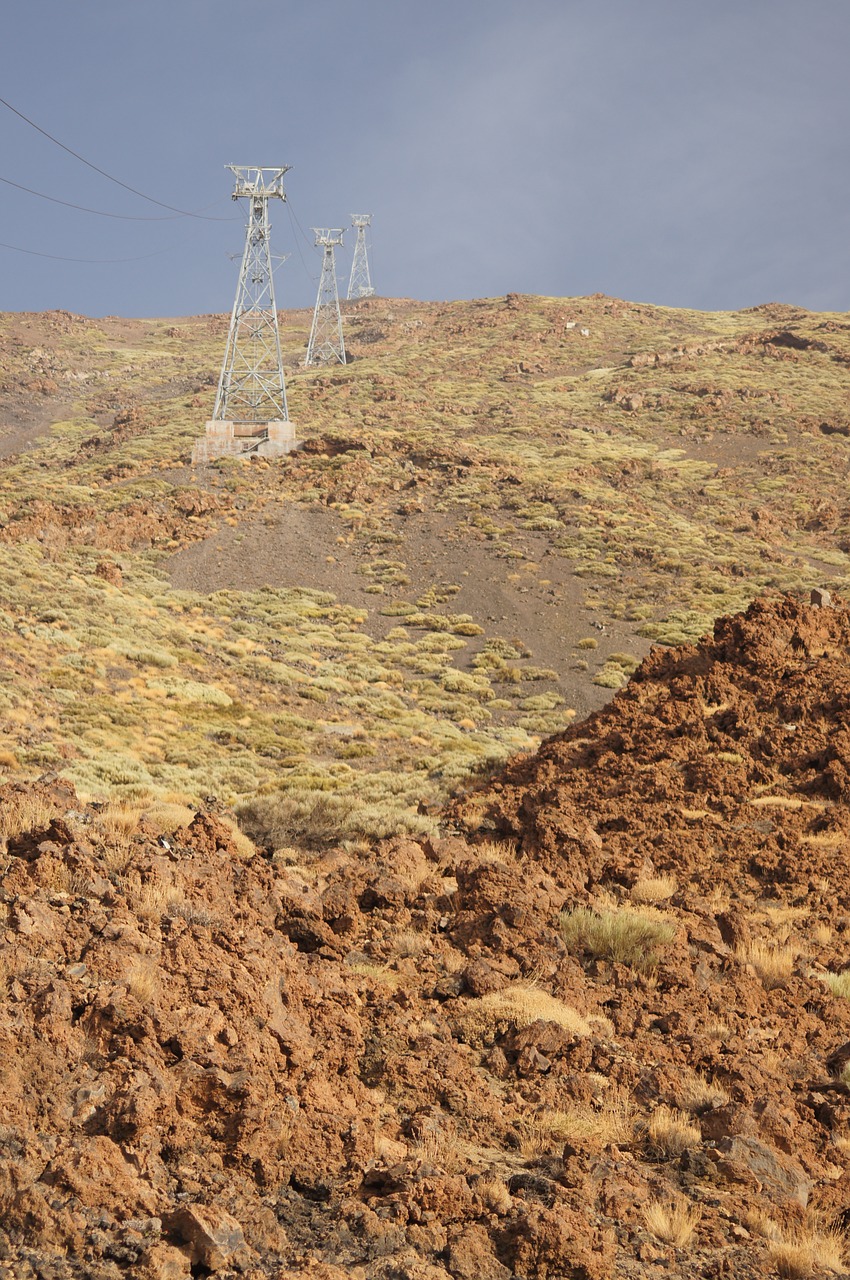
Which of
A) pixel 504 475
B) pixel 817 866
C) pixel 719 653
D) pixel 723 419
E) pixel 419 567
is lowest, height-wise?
pixel 817 866

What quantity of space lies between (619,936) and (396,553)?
106ft

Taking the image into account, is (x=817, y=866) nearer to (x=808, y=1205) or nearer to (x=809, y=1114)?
(x=809, y=1114)

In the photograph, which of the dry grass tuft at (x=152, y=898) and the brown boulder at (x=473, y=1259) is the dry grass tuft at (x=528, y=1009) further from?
the brown boulder at (x=473, y=1259)

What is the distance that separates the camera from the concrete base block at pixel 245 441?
4697 centimetres

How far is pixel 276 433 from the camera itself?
4791cm

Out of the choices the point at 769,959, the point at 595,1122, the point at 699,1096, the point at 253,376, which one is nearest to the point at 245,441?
the point at 253,376

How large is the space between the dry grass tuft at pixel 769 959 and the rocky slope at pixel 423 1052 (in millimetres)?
29

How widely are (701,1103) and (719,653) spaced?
10038 millimetres

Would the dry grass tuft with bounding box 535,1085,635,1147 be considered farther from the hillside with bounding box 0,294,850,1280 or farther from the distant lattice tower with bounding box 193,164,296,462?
the distant lattice tower with bounding box 193,164,296,462

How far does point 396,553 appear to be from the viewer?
39.7m

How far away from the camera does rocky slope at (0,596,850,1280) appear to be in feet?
13.0

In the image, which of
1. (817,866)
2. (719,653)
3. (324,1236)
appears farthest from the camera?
(719,653)

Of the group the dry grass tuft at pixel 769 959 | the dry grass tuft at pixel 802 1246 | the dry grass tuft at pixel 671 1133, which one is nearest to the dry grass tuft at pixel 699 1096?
the dry grass tuft at pixel 671 1133

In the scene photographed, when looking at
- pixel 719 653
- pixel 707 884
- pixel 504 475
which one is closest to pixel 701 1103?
pixel 707 884
